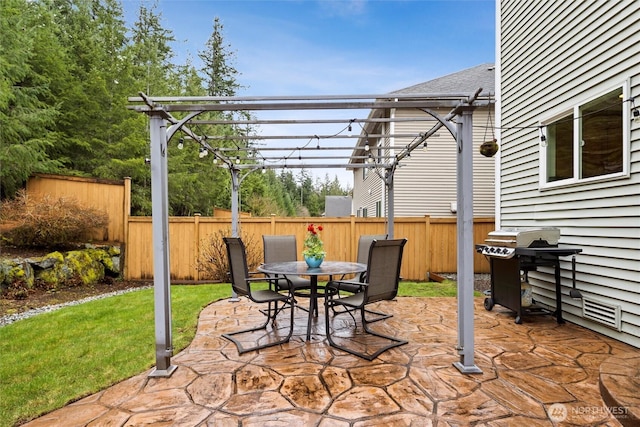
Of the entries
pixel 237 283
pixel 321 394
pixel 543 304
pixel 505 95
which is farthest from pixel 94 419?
pixel 505 95

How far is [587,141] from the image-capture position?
405cm

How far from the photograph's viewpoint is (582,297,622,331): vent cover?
11.6 ft

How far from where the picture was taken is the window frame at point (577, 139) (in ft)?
11.2

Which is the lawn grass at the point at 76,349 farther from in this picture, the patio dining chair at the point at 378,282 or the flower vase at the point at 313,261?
the patio dining chair at the point at 378,282

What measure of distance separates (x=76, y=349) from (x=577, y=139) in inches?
231

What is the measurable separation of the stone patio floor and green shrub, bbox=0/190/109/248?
4.54m

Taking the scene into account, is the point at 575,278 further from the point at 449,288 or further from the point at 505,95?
the point at 505,95

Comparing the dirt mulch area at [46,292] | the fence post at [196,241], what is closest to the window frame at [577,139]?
the fence post at [196,241]

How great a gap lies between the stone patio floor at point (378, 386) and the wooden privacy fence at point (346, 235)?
3.78 m

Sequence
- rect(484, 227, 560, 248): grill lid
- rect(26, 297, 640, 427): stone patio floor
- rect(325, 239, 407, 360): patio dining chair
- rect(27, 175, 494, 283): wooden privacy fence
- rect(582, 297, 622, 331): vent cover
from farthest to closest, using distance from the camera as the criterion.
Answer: rect(27, 175, 494, 283): wooden privacy fence, rect(484, 227, 560, 248): grill lid, rect(582, 297, 622, 331): vent cover, rect(325, 239, 407, 360): patio dining chair, rect(26, 297, 640, 427): stone patio floor

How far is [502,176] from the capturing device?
18.9ft

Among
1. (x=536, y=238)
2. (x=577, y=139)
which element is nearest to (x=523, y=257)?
(x=536, y=238)

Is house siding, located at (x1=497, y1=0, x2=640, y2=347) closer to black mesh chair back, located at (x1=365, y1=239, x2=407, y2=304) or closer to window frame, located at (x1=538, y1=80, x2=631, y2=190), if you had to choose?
window frame, located at (x1=538, y1=80, x2=631, y2=190)

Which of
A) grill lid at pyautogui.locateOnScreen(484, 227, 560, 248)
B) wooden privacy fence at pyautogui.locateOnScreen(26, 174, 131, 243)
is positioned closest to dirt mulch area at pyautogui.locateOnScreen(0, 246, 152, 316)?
wooden privacy fence at pyautogui.locateOnScreen(26, 174, 131, 243)
